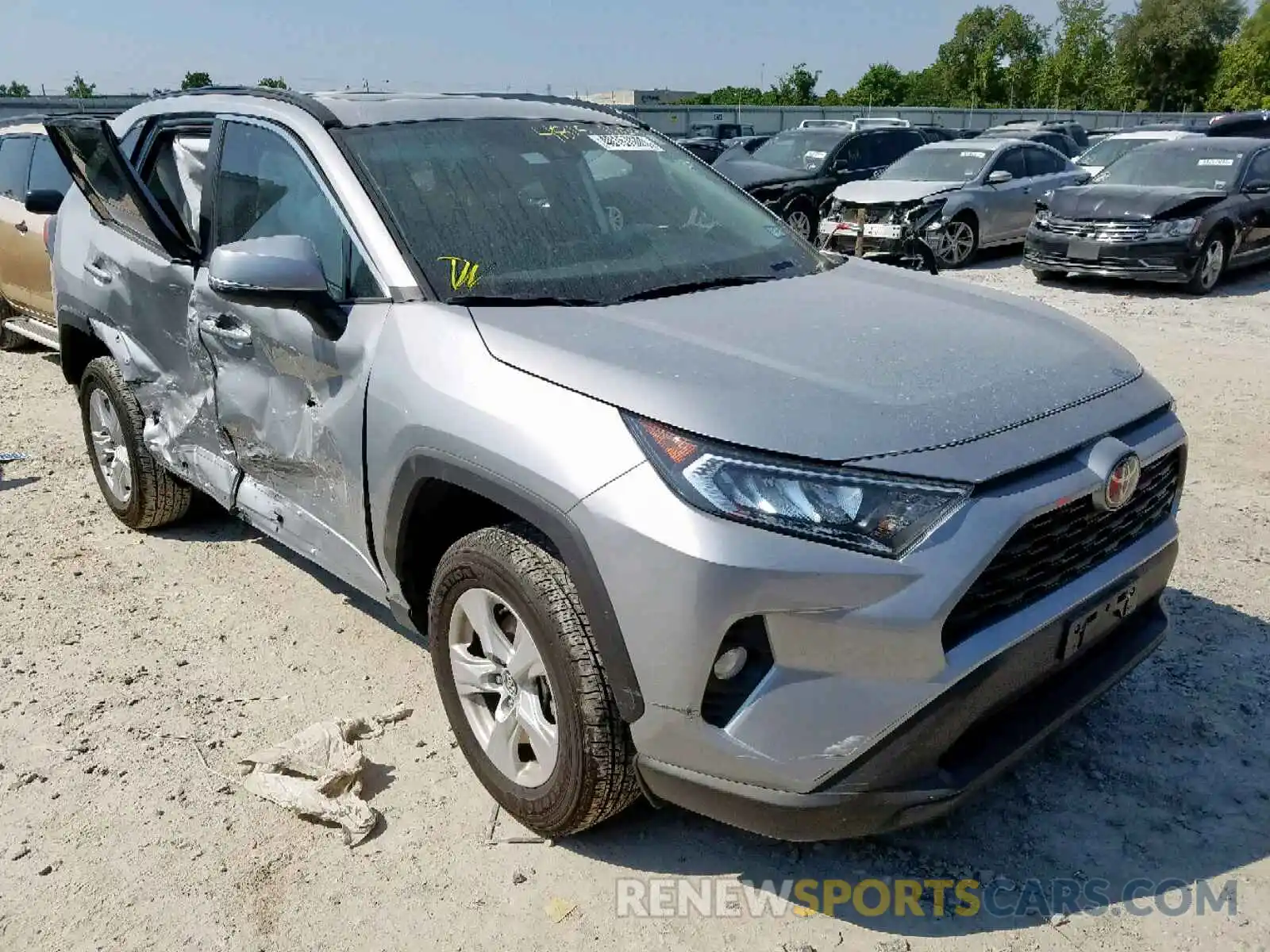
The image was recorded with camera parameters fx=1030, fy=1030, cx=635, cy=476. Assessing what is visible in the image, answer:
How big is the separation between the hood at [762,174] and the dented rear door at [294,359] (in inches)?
427

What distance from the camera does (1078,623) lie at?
2422mm

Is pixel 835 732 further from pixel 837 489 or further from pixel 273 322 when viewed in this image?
pixel 273 322

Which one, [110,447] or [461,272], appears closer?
[461,272]

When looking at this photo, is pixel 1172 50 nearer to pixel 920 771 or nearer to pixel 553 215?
pixel 553 215

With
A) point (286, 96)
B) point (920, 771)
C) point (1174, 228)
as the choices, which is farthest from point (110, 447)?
point (1174, 228)

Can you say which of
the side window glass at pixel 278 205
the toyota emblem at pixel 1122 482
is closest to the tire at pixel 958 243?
the side window glass at pixel 278 205

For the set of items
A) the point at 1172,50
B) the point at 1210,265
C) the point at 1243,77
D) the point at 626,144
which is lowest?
the point at 1210,265

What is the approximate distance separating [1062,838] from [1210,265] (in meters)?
9.67

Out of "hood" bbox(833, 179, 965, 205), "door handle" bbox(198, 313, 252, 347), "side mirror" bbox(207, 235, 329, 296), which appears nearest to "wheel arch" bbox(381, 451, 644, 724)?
"side mirror" bbox(207, 235, 329, 296)

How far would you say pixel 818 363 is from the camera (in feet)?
8.05

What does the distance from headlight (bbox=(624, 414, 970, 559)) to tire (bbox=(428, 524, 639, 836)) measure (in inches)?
17.6

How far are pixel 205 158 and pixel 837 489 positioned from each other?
2.85 metres

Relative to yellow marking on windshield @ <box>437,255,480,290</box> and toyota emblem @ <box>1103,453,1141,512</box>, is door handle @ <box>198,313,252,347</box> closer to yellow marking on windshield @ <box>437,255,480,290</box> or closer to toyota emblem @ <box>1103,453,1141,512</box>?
yellow marking on windshield @ <box>437,255,480,290</box>

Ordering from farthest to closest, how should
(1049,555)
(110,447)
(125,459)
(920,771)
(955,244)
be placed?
(955,244) → (110,447) → (125,459) → (1049,555) → (920,771)
